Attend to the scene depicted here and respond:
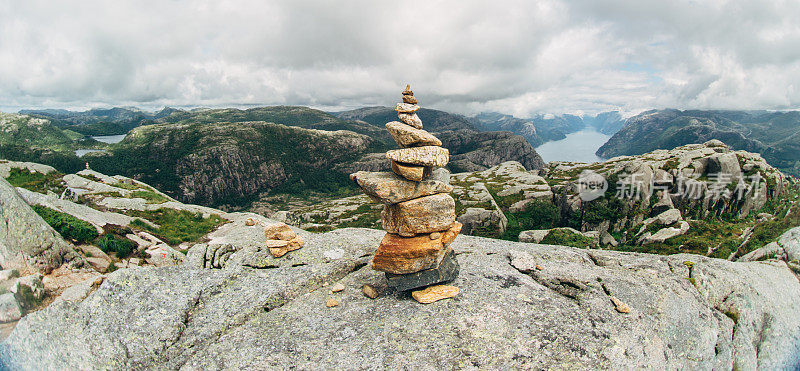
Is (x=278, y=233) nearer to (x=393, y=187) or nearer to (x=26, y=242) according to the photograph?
(x=393, y=187)

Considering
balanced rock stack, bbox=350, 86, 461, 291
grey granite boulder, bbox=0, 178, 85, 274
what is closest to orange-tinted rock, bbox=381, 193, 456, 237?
balanced rock stack, bbox=350, 86, 461, 291

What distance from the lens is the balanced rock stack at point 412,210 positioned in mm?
14617

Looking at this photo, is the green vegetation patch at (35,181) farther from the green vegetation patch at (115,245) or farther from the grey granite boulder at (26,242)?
the grey granite boulder at (26,242)

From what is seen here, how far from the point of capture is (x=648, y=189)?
196 feet

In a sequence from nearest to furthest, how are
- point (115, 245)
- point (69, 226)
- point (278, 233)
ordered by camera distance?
point (69, 226), point (278, 233), point (115, 245)

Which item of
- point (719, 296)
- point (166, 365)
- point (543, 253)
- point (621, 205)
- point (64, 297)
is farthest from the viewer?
point (621, 205)

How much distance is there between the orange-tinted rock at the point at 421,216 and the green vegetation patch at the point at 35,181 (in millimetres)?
53911

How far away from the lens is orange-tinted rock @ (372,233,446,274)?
577 inches

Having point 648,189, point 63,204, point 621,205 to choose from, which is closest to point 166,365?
point 63,204

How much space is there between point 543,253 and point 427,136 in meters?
16.2

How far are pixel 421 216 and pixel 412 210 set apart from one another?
626mm

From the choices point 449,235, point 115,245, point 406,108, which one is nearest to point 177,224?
point 115,245

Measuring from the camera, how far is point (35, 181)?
42.2 metres

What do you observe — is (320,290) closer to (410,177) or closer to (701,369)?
(410,177)
